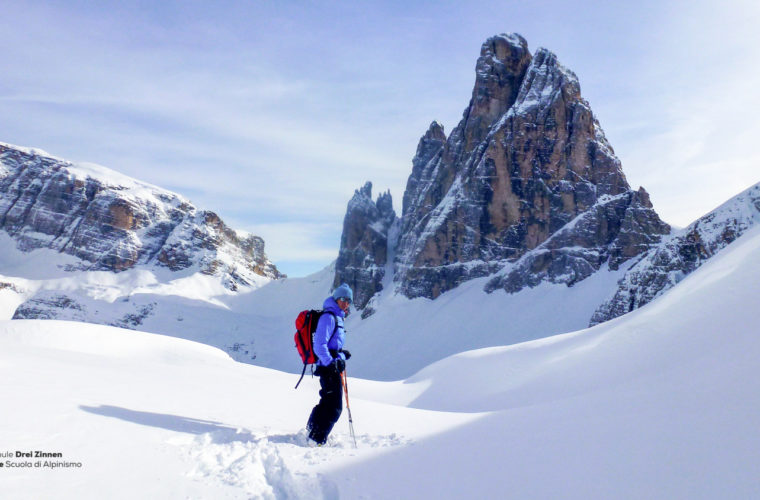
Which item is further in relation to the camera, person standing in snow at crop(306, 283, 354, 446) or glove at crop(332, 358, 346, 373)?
glove at crop(332, 358, 346, 373)

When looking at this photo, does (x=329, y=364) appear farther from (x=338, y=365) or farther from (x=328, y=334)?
(x=328, y=334)

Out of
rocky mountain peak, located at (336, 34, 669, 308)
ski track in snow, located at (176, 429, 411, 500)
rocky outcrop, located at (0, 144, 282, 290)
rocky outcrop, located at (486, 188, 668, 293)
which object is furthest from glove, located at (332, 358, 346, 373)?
rocky outcrop, located at (0, 144, 282, 290)

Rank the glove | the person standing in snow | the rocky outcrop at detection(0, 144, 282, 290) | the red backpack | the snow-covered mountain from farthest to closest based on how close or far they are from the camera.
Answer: the rocky outcrop at detection(0, 144, 282, 290)
the snow-covered mountain
the red backpack
the glove
the person standing in snow

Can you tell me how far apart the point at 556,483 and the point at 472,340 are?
64.5 metres

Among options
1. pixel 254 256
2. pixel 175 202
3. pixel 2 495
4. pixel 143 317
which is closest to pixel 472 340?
pixel 2 495

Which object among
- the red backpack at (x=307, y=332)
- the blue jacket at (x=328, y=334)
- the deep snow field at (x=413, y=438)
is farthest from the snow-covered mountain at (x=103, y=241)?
the blue jacket at (x=328, y=334)

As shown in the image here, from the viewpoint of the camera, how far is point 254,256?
510ft

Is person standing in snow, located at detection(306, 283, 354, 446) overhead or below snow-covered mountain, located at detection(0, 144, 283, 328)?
below

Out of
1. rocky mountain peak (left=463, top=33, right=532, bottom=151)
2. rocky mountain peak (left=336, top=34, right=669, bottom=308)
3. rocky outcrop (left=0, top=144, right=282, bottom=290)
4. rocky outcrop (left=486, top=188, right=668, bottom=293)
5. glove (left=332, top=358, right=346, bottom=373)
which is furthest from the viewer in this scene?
rocky outcrop (left=0, top=144, right=282, bottom=290)

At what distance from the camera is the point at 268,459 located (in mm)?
5578

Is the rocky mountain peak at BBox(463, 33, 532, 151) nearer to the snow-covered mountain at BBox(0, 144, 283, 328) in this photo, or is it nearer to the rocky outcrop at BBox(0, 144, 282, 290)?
the snow-covered mountain at BBox(0, 144, 283, 328)

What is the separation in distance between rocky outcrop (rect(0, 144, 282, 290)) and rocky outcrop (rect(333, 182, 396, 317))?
45760 mm

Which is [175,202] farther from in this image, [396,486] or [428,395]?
[396,486]

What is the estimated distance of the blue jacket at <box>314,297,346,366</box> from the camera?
737 centimetres
